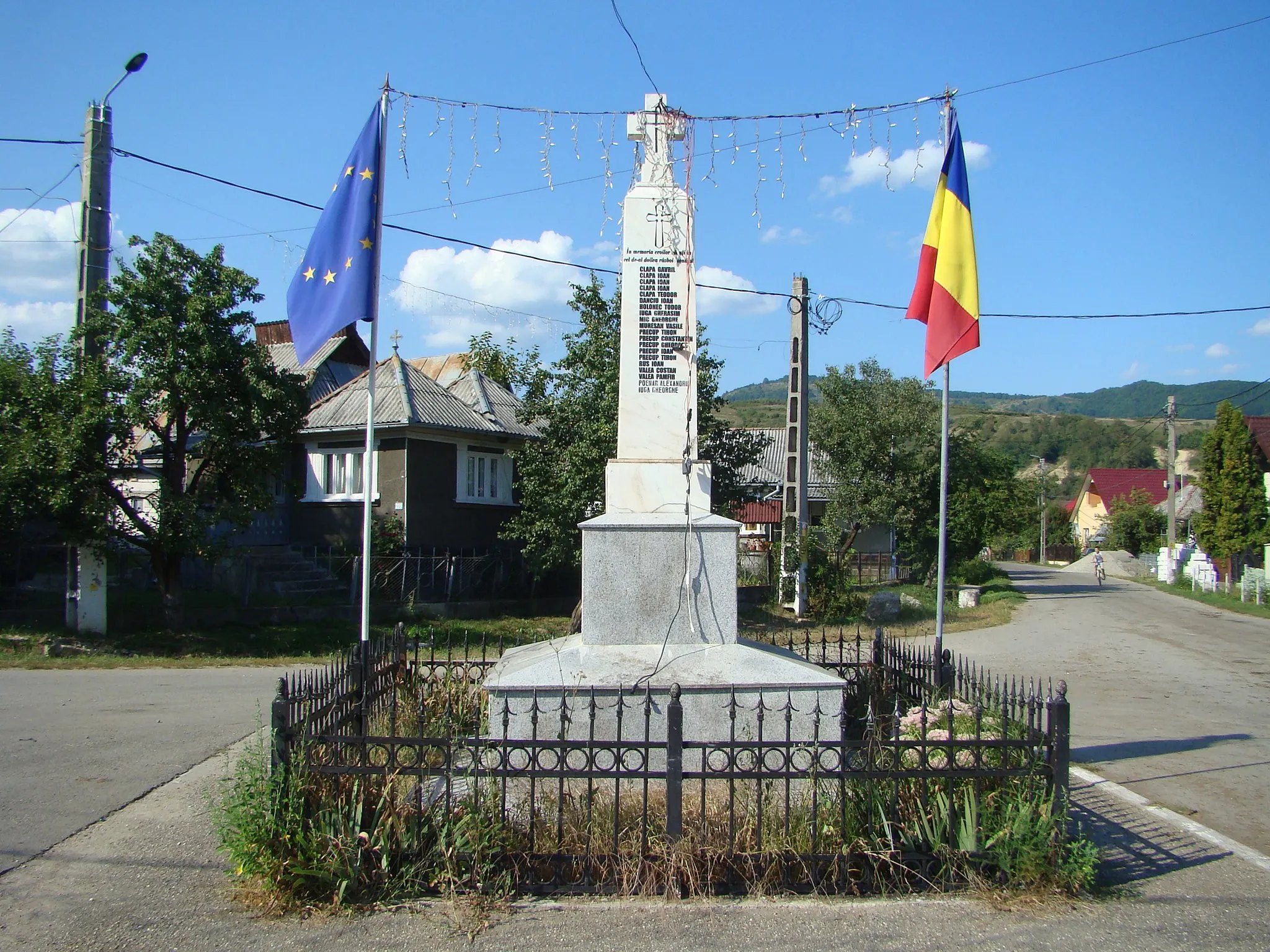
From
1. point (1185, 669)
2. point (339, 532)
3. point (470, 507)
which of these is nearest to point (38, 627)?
point (339, 532)

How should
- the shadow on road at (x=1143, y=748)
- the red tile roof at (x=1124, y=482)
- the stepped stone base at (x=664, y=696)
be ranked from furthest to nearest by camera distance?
the red tile roof at (x=1124, y=482)
the shadow on road at (x=1143, y=748)
the stepped stone base at (x=664, y=696)

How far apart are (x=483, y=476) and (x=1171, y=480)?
106ft

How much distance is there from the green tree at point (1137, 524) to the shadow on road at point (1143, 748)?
53.9m

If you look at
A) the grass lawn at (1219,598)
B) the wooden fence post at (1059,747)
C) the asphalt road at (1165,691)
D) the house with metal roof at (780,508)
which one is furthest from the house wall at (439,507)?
the grass lawn at (1219,598)

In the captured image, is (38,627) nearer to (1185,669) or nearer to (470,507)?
(470,507)

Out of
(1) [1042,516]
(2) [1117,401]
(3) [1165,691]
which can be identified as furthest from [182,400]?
(2) [1117,401]

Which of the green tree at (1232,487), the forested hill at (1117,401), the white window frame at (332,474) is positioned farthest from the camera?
the forested hill at (1117,401)

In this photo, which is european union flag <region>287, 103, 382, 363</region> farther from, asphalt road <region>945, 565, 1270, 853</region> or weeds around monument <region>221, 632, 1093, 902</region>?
asphalt road <region>945, 565, 1270, 853</region>

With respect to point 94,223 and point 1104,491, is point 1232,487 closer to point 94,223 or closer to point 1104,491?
point 94,223

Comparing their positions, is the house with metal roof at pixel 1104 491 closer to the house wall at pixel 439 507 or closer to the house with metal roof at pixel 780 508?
the house with metal roof at pixel 780 508

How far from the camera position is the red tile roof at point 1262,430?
36.8 m

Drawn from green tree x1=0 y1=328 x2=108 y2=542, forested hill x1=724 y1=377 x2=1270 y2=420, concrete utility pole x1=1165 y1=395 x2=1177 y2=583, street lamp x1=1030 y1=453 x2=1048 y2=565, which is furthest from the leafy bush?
forested hill x1=724 y1=377 x2=1270 y2=420

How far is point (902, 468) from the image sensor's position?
93.7 ft

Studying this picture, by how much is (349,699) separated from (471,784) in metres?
1.26
